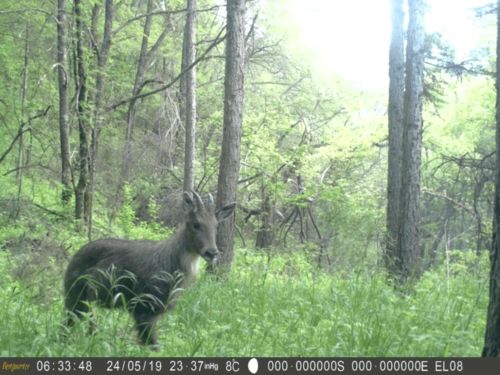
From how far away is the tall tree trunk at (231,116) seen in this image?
1088 cm

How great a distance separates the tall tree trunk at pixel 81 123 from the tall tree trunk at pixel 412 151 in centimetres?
796

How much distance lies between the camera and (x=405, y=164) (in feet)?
36.9

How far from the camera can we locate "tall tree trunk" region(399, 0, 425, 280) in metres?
11.0

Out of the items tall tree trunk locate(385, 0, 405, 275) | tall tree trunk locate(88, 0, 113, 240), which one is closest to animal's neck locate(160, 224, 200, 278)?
tall tree trunk locate(385, 0, 405, 275)

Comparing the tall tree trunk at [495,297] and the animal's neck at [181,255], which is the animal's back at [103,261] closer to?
the animal's neck at [181,255]

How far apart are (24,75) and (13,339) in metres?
14.9

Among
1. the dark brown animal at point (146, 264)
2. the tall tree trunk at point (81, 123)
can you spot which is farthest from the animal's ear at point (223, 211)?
the tall tree trunk at point (81, 123)

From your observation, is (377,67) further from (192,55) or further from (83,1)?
(83,1)

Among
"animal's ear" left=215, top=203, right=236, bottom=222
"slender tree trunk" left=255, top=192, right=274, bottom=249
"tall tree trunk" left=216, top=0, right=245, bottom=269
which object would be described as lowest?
"slender tree trunk" left=255, top=192, right=274, bottom=249

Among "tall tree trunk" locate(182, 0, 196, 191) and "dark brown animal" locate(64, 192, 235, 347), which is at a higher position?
"tall tree trunk" locate(182, 0, 196, 191)

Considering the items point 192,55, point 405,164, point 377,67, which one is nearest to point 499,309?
point 405,164

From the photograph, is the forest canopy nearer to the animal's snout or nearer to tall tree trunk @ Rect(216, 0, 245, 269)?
tall tree trunk @ Rect(216, 0, 245, 269)
